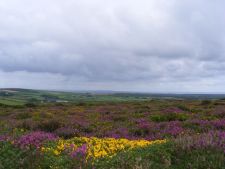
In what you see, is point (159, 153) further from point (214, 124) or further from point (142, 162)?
point (214, 124)

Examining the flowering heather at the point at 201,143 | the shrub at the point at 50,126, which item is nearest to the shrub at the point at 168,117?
the shrub at the point at 50,126

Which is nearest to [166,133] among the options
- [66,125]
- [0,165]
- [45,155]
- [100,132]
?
[100,132]

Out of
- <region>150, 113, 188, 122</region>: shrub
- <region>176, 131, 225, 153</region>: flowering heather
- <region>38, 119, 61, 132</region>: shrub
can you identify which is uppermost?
<region>176, 131, 225, 153</region>: flowering heather

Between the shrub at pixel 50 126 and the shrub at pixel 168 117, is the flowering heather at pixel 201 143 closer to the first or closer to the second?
the shrub at pixel 50 126

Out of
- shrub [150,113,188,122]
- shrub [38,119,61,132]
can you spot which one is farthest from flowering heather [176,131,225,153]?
shrub [150,113,188,122]

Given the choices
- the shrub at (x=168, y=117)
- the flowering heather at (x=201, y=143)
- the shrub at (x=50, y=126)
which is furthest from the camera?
the shrub at (x=168, y=117)

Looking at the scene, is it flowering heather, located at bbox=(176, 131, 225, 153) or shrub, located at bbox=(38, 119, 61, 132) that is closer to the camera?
flowering heather, located at bbox=(176, 131, 225, 153)

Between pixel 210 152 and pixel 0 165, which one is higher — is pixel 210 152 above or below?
above

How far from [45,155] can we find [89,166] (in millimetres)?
1769

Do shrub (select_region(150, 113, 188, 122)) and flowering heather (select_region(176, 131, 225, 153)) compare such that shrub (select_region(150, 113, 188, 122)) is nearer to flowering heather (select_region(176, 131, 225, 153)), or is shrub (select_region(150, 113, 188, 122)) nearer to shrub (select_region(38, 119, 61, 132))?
shrub (select_region(38, 119, 61, 132))

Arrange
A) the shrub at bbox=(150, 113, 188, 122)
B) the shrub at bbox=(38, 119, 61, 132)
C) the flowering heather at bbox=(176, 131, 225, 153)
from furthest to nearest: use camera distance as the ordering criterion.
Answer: the shrub at bbox=(150, 113, 188, 122) < the shrub at bbox=(38, 119, 61, 132) < the flowering heather at bbox=(176, 131, 225, 153)

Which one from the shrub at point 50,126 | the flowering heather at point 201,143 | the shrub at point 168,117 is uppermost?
the flowering heather at point 201,143

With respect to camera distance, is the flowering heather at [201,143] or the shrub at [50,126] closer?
the flowering heather at [201,143]

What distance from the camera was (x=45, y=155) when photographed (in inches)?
311
